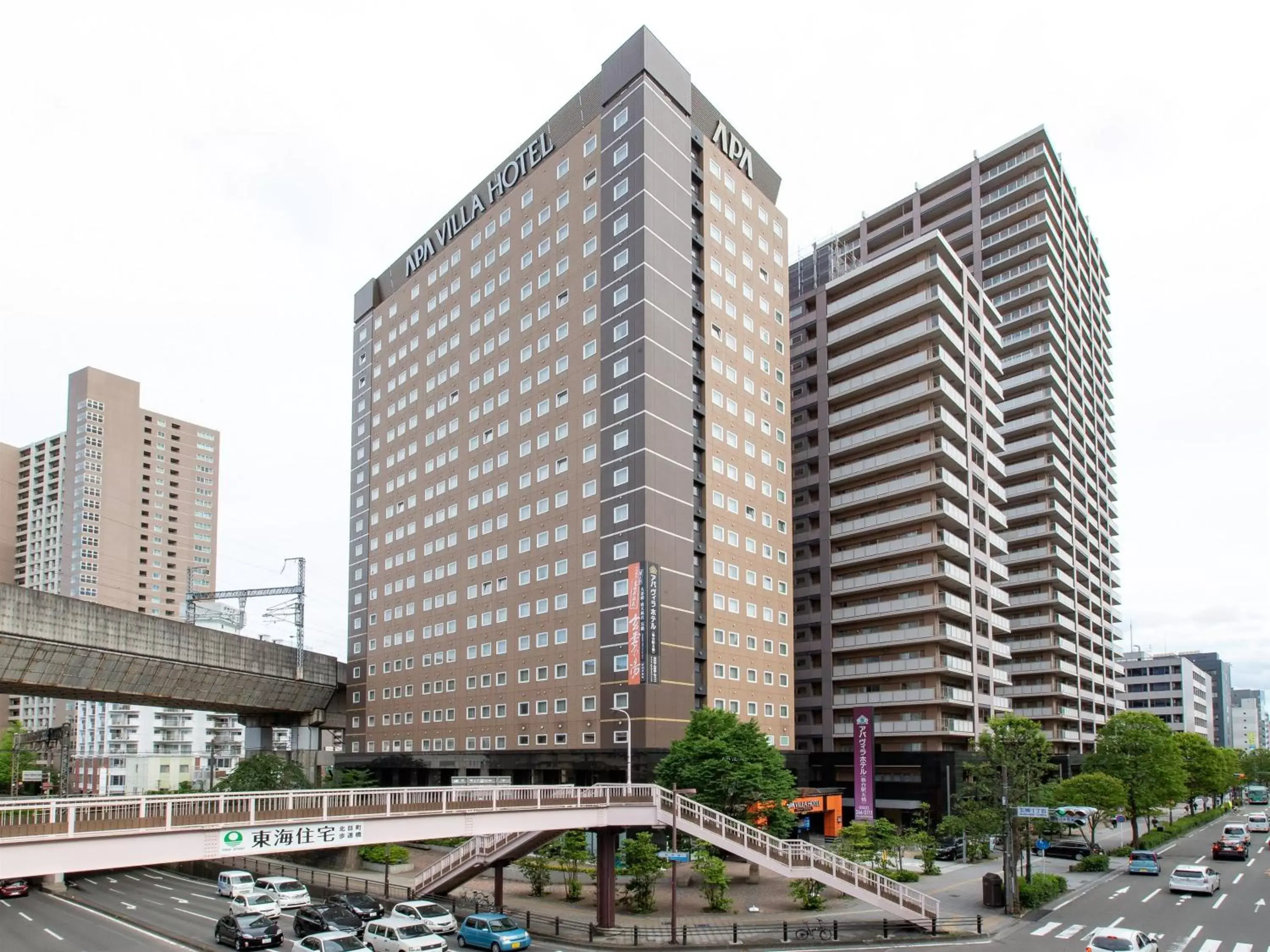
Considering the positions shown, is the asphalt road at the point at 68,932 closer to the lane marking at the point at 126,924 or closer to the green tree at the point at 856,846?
the lane marking at the point at 126,924

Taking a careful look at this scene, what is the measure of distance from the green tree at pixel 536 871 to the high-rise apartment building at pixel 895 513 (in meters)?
42.9

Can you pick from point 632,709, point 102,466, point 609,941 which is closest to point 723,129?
point 632,709

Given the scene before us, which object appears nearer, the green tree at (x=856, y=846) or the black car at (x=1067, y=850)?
the green tree at (x=856, y=846)

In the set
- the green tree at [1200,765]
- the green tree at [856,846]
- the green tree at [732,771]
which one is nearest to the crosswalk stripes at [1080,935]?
the green tree at [856,846]

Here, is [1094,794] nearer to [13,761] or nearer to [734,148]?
[734,148]

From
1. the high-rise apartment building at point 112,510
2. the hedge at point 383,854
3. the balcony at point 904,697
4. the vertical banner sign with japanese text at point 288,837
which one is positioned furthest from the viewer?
the high-rise apartment building at point 112,510

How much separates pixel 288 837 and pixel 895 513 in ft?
229

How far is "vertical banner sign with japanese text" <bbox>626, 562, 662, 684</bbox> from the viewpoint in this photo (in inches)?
2810

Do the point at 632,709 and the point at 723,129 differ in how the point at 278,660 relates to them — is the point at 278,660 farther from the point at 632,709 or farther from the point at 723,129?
the point at 723,129

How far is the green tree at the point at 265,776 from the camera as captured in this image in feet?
260

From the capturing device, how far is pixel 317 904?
2048 inches

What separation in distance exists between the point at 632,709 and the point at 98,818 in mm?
45451

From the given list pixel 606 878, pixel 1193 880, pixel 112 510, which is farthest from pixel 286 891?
pixel 112 510

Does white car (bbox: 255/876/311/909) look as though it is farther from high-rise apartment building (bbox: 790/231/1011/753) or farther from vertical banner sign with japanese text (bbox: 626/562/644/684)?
high-rise apartment building (bbox: 790/231/1011/753)
